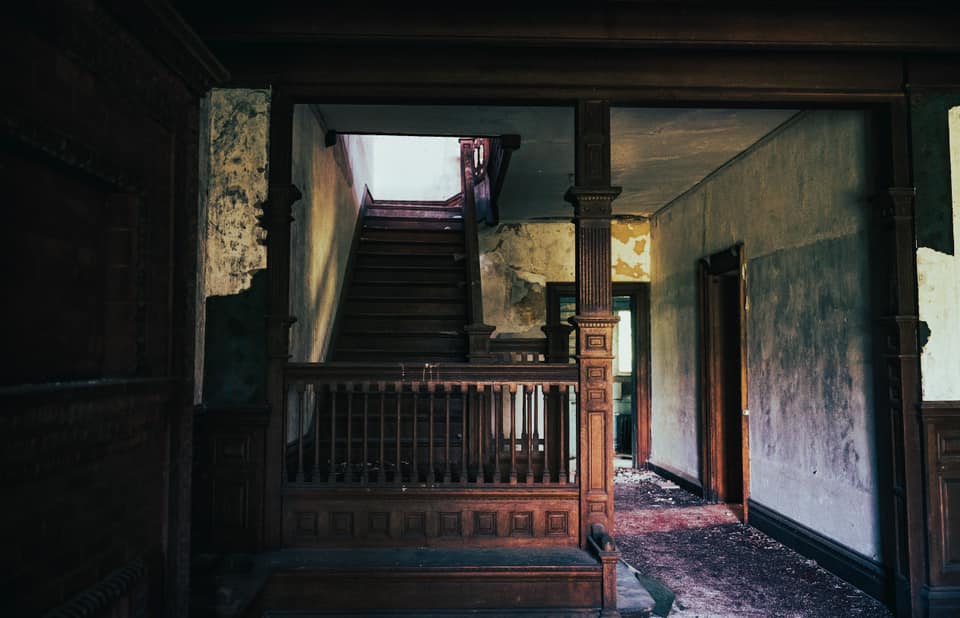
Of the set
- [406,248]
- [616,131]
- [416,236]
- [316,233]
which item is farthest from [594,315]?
[416,236]

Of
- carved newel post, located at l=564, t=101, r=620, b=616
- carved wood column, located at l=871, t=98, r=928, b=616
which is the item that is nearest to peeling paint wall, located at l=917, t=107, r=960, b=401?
carved wood column, located at l=871, t=98, r=928, b=616

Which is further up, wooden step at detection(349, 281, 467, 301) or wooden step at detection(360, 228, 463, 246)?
wooden step at detection(360, 228, 463, 246)

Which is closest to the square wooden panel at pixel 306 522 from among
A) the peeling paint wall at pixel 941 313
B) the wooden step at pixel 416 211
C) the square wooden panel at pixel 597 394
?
the square wooden panel at pixel 597 394

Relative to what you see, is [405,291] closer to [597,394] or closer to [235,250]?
[235,250]

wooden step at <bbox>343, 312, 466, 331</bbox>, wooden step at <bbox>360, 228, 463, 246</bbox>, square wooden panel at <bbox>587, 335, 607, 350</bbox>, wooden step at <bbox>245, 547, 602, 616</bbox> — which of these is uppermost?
wooden step at <bbox>360, 228, 463, 246</bbox>

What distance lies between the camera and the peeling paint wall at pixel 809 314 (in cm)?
405

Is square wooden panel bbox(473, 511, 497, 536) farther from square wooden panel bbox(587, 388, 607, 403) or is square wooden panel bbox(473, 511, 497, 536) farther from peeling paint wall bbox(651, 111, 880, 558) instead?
peeling paint wall bbox(651, 111, 880, 558)

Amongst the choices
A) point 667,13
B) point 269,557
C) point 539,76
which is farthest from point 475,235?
point 269,557

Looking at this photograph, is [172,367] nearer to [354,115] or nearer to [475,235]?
[354,115]

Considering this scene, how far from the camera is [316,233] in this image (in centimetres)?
493

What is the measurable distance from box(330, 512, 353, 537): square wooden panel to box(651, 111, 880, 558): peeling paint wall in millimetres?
3170

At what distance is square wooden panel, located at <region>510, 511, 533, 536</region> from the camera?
372 centimetres

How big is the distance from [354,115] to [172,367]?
285 cm

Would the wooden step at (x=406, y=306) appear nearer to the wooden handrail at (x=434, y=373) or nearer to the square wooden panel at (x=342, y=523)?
the wooden handrail at (x=434, y=373)
